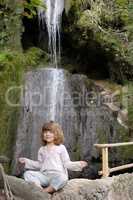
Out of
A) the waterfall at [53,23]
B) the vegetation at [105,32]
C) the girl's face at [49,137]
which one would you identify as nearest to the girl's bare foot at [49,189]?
the girl's face at [49,137]

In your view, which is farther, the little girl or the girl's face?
the girl's face

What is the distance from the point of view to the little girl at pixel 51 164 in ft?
16.9

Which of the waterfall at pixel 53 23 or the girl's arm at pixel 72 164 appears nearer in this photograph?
the girl's arm at pixel 72 164

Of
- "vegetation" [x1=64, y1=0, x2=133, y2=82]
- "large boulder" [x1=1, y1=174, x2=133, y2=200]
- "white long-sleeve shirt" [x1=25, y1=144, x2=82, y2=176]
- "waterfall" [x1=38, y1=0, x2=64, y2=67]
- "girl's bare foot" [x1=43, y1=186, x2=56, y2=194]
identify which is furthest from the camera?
"waterfall" [x1=38, y1=0, x2=64, y2=67]

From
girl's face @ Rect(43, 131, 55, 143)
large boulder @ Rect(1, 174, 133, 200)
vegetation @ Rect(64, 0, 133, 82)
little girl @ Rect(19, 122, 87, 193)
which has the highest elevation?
vegetation @ Rect(64, 0, 133, 82)

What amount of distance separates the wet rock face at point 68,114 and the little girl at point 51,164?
477 cm

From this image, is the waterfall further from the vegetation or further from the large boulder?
the large boulder

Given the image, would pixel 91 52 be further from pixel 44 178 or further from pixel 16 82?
pixel 44 178

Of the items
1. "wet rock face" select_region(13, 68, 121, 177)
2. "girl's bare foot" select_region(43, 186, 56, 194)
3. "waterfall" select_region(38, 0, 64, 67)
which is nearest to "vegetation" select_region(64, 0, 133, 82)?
"waterfall" select_region(38, 0, 64, 67)

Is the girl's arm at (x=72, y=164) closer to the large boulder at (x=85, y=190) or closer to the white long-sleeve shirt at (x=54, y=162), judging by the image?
the white long-sleeve shirt at (x=54, y=162)

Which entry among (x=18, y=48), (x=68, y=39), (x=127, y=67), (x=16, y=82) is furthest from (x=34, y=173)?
(x=68, y=39)

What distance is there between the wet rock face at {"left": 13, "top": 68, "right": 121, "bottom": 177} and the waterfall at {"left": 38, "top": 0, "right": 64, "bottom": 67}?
1.65 m

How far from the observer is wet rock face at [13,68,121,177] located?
34.2 feet

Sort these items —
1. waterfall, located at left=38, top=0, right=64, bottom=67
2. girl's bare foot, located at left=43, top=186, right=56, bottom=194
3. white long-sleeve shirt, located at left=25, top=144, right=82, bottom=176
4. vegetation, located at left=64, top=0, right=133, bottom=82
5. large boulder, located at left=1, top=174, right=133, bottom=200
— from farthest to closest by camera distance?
waterfall, located at left=38, top=0, right=64, bottom=67, vegetation, located at left=64, top=0, right=133, bottom=82, white long-sleeve shirt, located at left=25, top=144, right=82, bottom=176, girl's bare foot, located at left=43, top=186, right=56, bottom=194, large boulder, located at left=1, top=174, right=133, bottom=200
